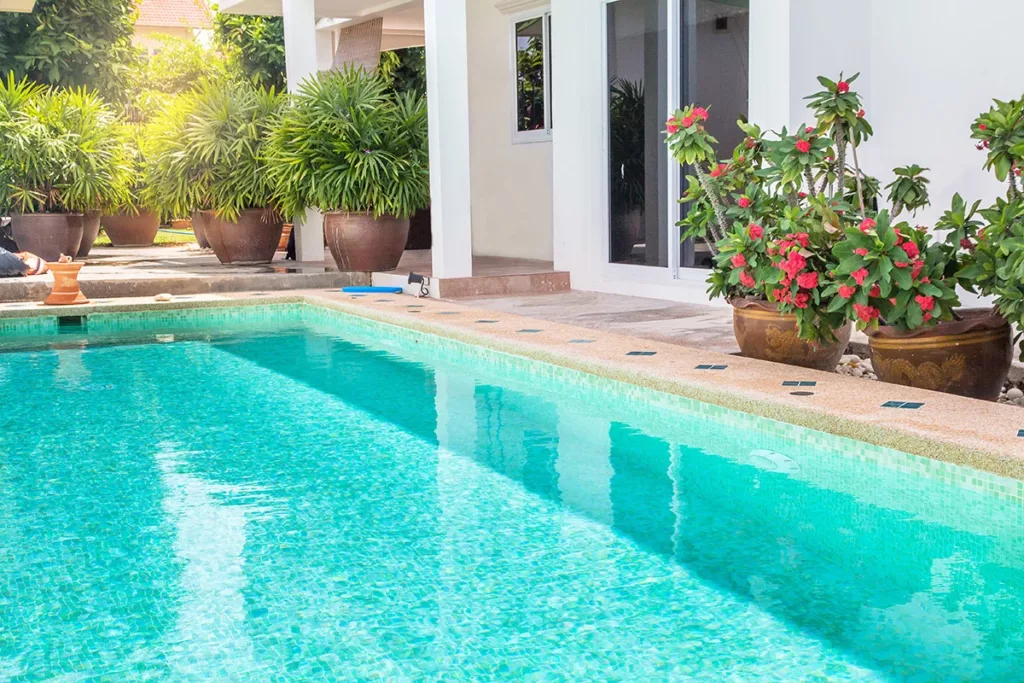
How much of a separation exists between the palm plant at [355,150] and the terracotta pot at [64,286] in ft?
7.23

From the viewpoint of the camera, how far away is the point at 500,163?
1303 centimetres

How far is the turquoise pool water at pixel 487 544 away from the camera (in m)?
2.94

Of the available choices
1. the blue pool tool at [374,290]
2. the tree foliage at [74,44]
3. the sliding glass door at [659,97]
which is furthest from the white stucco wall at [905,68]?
the tree foliage at [74,44]

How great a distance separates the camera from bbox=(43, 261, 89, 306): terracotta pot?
31.5ft

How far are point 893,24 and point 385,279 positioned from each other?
17.3 feet

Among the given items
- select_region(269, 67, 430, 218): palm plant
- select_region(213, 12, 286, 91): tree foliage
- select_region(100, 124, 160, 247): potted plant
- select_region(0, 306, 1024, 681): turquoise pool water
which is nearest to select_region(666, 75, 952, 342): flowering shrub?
select_region(0, 306, 1024, 681): turquoise pool water

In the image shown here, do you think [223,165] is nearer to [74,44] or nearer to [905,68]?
[905,68]

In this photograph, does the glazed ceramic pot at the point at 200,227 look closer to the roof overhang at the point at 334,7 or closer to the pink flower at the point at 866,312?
the roof overhang at the point at 334,7

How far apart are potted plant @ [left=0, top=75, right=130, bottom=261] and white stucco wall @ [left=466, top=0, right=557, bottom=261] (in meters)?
4.45

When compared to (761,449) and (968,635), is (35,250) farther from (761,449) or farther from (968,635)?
(968,635)

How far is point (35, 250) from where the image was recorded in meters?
13.1

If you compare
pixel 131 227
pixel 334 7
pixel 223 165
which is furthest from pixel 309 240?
pixel 131 227

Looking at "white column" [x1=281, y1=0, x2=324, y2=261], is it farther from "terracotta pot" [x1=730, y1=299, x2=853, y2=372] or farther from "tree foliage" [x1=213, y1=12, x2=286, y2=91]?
"terracotta pot" [x1=730, y1=299, x2=853, y2=372]

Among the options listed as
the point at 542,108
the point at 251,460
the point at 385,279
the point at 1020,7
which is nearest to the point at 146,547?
the point at 251,460
